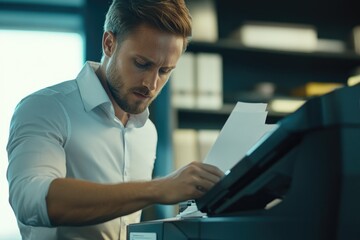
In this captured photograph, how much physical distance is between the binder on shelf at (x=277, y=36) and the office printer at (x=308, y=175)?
2062 millimetres

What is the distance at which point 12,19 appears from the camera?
9.38 ft

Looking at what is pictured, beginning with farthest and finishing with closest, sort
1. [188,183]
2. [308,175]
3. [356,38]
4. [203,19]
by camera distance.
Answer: [356,38] < [203,19] < [188,183] < [308,175]

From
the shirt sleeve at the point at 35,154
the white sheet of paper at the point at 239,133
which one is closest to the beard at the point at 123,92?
the shirt sleeve at the point at 35,154

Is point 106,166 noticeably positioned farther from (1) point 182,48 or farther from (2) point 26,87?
(2) point 26,87

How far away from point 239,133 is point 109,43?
55 centimetres

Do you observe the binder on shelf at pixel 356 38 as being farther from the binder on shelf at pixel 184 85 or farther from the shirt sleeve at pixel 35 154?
the shirt sleeve at pixel 35 154

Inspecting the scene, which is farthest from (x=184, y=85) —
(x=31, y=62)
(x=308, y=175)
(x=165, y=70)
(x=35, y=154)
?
(x=308, y=175)

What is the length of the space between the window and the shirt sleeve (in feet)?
5.49

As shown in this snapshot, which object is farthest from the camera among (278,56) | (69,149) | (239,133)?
(278,56)

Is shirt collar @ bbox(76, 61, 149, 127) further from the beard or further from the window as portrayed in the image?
the window

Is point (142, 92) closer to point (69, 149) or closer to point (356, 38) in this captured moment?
point (69, 149)

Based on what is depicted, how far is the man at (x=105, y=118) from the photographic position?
3.07 ft

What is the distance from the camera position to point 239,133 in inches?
34.6

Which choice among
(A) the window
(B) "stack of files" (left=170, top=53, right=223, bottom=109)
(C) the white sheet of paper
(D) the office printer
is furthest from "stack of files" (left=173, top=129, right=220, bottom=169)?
(D) the office printer
